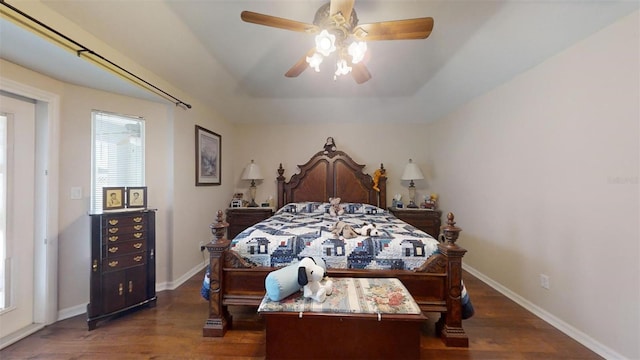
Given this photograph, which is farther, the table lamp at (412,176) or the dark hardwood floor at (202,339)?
the table lamp at (412,176)

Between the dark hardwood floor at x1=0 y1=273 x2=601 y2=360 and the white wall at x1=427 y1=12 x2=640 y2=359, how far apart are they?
0.30 meters

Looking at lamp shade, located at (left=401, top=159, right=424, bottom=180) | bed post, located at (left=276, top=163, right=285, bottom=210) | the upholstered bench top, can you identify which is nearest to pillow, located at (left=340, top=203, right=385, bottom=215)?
lamp shade, located at (left=401, top=159, right=424, bottom=180)

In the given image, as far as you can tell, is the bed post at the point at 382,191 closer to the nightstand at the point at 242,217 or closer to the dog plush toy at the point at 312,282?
the nightstand at the point at 242,217

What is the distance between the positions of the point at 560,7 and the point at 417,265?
7.39 ft

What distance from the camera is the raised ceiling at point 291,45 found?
1884 millimetres

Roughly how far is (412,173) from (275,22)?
3.39 metres

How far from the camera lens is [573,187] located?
209 centimetres

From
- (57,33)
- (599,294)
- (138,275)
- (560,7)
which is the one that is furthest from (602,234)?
(57,33)

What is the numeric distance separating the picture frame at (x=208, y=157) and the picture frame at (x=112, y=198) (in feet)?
3.63

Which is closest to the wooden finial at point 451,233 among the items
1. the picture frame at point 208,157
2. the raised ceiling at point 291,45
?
the raised ceiling at point 291,45

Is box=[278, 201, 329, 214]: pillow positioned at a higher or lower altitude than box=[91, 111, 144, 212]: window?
lower

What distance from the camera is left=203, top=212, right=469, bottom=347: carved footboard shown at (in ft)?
6.59

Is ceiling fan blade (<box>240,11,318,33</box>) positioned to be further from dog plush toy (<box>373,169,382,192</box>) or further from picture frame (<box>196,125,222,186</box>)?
dog plush toy (<box>373,169,382,192</box>)

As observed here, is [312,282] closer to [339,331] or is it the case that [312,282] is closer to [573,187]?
[339,331]
